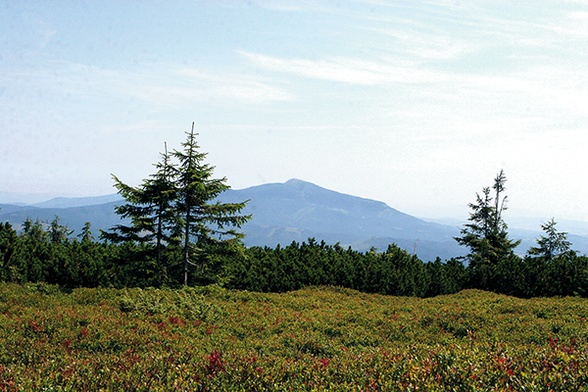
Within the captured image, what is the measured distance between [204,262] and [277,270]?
477cm

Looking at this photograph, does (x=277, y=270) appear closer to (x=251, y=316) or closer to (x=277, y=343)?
(x=251, y=316)

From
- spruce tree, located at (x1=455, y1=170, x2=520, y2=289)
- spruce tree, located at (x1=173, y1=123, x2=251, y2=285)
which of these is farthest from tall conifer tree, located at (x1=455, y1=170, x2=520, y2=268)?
spruce tree, located at (x1=173, y1=123, x2=251, y2=285)

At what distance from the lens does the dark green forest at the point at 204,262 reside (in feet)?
81.6

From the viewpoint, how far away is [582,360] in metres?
6.17

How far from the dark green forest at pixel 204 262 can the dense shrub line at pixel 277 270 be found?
0.06 meters

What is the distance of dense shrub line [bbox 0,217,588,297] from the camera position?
24.4m

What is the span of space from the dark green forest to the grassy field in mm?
2218

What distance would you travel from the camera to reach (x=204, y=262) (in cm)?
2722

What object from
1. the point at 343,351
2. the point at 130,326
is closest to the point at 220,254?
the point at 130,326

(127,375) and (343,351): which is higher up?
(127,375)

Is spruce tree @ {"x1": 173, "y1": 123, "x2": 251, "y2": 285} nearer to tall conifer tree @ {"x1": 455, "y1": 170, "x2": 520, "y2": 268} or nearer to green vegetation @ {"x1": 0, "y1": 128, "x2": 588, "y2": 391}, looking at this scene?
green vegetation @ {"x1": 0, "y1": 128, "x2": 588, "y2": 391}

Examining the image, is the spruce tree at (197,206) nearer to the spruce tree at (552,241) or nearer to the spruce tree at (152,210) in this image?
the spruce tree at (152,210)

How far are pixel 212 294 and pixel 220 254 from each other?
15.1ft

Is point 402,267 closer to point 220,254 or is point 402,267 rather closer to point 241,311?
point 220,254
